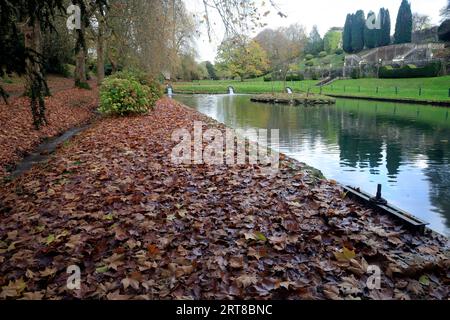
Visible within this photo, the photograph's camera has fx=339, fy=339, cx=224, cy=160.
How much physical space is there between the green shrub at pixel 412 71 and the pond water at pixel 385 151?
21217 mm

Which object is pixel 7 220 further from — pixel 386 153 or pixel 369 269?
pixel 386 153

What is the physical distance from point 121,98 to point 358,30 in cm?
5714

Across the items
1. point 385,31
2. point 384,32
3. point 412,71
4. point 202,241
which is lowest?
point 202,241

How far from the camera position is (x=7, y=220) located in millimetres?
4746

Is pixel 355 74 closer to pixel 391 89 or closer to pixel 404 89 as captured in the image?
pixel 391 89

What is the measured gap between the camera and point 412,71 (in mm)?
40750

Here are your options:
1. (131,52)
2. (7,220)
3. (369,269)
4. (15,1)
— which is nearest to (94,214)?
(7,220)

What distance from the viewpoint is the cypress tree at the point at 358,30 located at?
194 feet

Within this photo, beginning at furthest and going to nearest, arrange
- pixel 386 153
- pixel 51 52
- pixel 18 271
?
pixel 51 52
pixel 386 153
pixel 18 271

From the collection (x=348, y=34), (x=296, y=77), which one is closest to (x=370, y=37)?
(x=348, y=34)

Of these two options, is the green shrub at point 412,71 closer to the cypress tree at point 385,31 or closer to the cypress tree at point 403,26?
the cypress tree at point 403,26

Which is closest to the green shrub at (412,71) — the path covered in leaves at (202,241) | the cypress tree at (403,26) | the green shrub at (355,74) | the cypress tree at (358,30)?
the green shrub at (355,74)

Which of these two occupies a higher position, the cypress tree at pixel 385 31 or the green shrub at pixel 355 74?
the cypress tree at pixel 385 31
